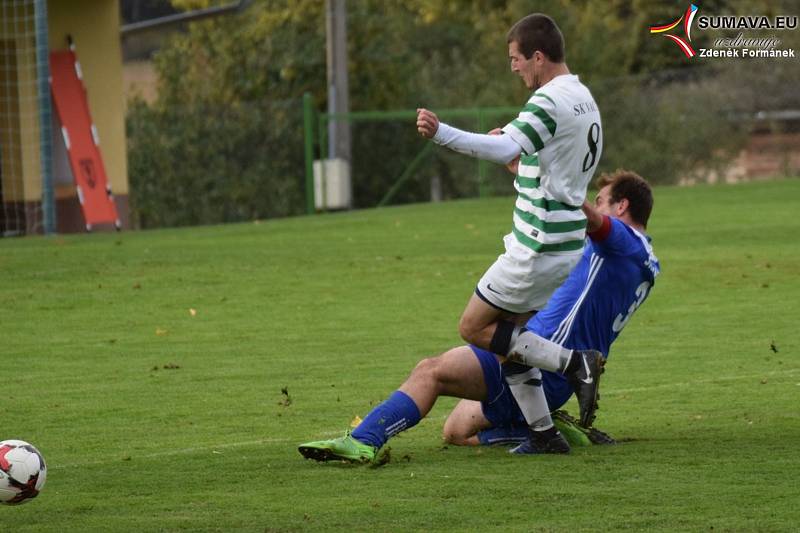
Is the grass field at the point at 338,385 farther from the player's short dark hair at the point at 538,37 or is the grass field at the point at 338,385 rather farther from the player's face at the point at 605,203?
the player's short dark hair at the point at 538,37

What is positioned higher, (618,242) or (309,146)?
(309,146)

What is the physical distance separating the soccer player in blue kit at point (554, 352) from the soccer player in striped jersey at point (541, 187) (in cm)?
15

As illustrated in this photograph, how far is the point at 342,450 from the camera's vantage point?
6996 millimetres

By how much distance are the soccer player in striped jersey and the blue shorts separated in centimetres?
22

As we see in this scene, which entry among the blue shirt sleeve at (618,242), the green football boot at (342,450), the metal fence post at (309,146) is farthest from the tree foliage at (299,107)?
the green football boot at (342,450)

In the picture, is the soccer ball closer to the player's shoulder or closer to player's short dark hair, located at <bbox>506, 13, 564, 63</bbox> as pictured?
the player's shoulder

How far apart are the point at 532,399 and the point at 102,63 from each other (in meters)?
17.1

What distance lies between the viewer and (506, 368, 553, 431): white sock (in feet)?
23.9

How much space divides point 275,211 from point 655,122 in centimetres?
777

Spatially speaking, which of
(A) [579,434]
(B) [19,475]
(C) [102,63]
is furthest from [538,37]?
(C) [102,63]

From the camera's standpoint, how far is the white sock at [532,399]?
729 centimetres

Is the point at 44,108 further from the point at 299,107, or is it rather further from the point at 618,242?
the point at 618,242

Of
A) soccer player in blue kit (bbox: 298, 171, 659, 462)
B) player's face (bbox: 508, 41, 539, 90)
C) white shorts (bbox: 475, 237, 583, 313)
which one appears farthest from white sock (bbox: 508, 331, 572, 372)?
player's face (bbox: 508, 41, 539, 90)

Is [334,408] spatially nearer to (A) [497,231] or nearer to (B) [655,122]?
(A) [497,231]
